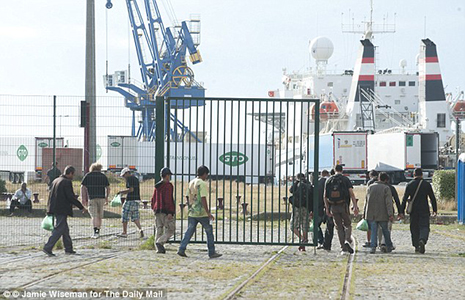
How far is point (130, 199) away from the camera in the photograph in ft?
53.5

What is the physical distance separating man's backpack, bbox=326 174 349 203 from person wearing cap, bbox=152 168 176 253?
270cm

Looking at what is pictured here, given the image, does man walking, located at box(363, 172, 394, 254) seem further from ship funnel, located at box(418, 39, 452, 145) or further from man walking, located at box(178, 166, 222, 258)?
ship funnel, located at box(418, 39, 452, 145)

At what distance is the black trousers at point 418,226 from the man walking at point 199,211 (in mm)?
3682

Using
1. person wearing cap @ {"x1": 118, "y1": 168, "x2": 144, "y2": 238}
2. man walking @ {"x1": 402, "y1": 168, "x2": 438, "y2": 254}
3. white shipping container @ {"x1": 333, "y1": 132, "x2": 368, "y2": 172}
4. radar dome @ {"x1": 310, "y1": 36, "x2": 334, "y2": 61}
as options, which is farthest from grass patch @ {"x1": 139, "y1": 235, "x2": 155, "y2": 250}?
radar dome @ {"x1": 310, "y1": 36, "x2": 334, "y2": 61}

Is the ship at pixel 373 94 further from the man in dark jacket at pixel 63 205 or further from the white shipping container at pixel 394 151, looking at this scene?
the man in dark jacket at pixel 63 205

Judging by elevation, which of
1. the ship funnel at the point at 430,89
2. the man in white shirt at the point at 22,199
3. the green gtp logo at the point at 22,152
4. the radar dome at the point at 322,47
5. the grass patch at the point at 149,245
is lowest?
the grass patch at the point at 149,245

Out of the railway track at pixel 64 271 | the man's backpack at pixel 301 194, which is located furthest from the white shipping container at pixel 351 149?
the railway track at pixel 64 271

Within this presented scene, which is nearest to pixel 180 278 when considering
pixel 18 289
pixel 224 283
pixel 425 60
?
pixel 224 283

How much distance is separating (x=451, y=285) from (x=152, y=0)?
6275 centimetres

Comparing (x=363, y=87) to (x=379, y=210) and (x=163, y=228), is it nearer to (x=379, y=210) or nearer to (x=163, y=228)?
(x=379, y=210)

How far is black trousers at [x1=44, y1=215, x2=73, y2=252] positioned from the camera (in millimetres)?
12672

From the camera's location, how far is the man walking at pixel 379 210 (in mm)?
14328

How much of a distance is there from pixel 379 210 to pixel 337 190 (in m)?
1.07

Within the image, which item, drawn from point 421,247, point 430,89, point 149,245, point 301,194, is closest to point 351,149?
point 430,89
